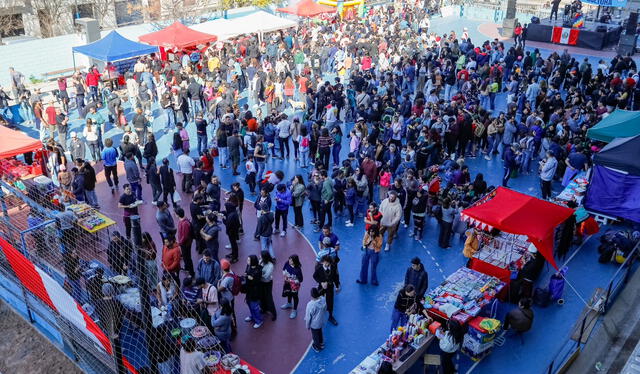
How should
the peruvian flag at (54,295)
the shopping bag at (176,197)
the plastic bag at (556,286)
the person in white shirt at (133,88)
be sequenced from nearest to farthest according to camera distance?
the peruvian flag at (54,295) < the plastic bag at (556,286) < the shopping bag at (176,197) < the person in white shirt at (133,88)

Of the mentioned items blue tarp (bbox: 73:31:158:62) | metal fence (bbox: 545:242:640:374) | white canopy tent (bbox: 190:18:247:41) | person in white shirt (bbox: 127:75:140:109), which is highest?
white canopy tent (bbox: 190:18:247:41)

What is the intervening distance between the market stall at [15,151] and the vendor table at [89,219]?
224 centimetres

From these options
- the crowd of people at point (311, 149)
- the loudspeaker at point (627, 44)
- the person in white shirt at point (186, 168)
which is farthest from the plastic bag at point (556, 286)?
the loudspeaker at point (627, 44)

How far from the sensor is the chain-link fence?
7223 millimetres

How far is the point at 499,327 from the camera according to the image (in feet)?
34.5

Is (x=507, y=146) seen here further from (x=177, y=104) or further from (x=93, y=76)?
(x=93, y=76)

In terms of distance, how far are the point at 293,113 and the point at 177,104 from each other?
15.0 ft

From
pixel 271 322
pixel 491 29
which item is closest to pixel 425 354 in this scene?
pixel 271 322

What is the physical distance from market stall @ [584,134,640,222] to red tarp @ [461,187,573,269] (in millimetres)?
3079

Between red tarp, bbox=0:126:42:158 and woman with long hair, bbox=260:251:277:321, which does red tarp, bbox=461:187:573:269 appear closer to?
woman with long hair, bbox=260:251:277:321

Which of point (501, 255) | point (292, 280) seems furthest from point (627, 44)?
point (292, 280)

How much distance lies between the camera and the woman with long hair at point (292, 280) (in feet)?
34.8

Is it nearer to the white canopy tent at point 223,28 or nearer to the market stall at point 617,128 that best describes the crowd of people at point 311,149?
the market stall at point 617,128

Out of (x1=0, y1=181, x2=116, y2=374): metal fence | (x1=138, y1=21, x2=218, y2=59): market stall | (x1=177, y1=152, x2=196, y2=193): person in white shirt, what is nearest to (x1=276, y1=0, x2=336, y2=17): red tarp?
(x1=138, y1=21, x2=218, y2=59): market stall
